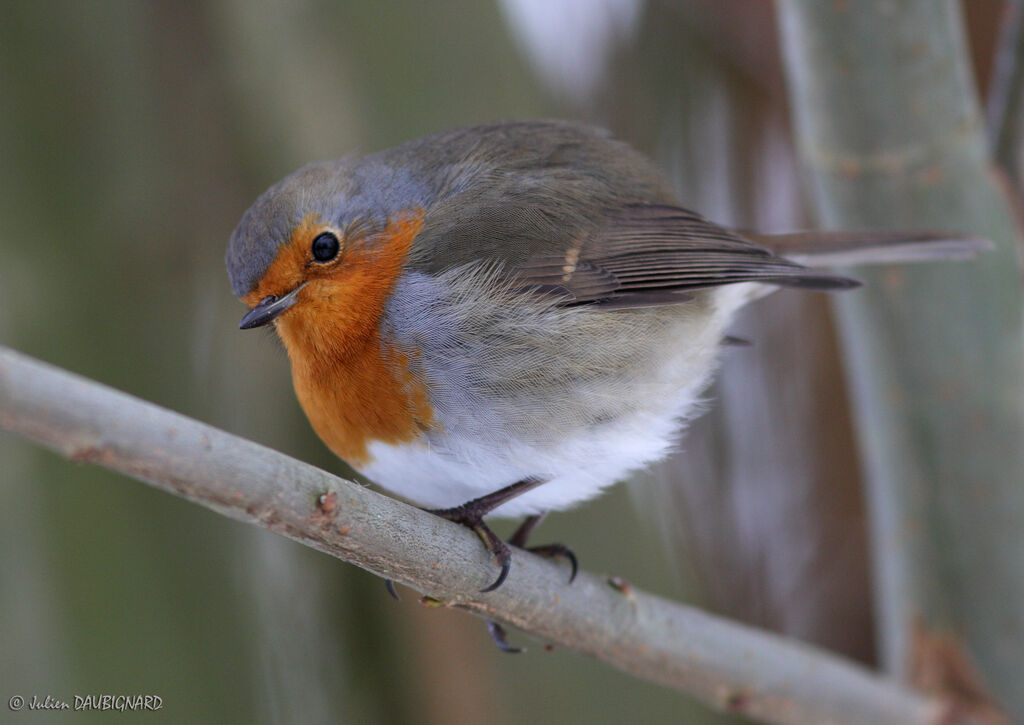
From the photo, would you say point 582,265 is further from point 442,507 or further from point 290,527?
point 290,527

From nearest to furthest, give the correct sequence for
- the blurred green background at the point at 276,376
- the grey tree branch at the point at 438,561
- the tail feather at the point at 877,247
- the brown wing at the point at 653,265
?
the grey tree branch at the point at 438,561
the blurred green background at the point at 276,376
the brown wing at the point at 653,265
the tail feather at the point at 877,247

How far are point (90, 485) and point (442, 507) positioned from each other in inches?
27.8

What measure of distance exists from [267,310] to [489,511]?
589 millimetres

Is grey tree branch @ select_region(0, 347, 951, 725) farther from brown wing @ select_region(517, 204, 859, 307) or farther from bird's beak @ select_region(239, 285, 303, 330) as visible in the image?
brown wing @ select_region(517, 204, 859, 307)

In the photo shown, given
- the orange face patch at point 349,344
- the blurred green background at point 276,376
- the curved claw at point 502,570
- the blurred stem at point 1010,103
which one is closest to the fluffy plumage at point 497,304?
the orange face patch at point 349,344

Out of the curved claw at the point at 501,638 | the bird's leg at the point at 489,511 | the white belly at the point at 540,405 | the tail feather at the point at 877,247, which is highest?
the tail feather at the point at 877,247

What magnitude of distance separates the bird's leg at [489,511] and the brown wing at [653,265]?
396mm

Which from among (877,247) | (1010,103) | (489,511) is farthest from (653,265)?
(1010,103)

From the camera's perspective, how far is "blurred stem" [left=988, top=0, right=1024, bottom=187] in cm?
252

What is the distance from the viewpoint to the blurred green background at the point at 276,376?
6.06ft

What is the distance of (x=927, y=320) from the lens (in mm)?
2414

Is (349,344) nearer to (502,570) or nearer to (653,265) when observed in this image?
(502,570)

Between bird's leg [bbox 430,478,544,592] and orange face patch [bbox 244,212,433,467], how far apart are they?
0.17 meters

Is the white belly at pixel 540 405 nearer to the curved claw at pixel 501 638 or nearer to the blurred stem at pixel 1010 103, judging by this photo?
the curved claw at pixel 501 638
